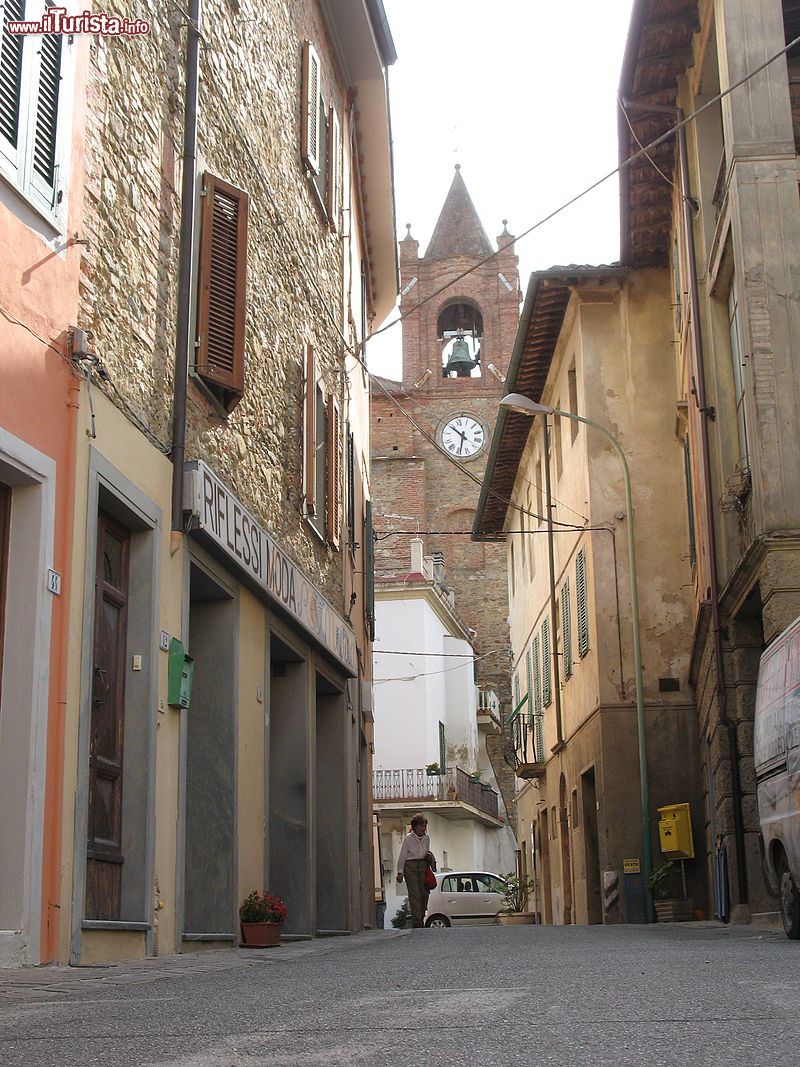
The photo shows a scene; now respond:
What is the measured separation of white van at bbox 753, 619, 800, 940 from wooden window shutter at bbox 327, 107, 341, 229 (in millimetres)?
9196

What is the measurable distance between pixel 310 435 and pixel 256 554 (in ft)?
10.5

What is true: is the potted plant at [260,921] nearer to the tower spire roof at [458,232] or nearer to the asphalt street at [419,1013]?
the asphalt street at [419,1013]

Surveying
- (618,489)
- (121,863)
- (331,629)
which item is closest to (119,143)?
(121,863)

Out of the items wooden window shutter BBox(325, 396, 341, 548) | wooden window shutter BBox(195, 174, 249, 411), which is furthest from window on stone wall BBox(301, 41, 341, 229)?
wooden window shutter BBox(195, 174, 249, 411)

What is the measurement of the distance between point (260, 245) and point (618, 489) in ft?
33.9

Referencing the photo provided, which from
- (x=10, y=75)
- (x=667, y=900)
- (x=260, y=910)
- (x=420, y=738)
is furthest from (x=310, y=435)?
(x=420, y=738)

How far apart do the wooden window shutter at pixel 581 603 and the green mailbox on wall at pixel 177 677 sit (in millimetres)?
13430

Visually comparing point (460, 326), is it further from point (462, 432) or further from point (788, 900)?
point (788, 900)

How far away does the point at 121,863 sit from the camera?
916 cm

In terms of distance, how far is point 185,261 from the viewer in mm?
10867

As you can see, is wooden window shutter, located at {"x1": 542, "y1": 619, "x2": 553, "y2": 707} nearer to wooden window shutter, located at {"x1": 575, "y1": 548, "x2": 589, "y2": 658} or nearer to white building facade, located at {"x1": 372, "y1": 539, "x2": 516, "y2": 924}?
wooden window shutter, located at {"x1": 575, "y1": 548, "x2": 589, "y2": 658}

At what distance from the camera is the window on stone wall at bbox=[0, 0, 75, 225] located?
782 cm

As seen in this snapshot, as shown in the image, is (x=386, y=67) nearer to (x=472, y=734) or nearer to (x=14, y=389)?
(x=14, y=389)

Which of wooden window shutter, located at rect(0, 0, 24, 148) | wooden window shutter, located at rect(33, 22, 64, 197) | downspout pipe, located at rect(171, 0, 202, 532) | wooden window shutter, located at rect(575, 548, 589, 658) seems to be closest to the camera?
wooden window shutter, located at rect(0, 0, 24, 148)
